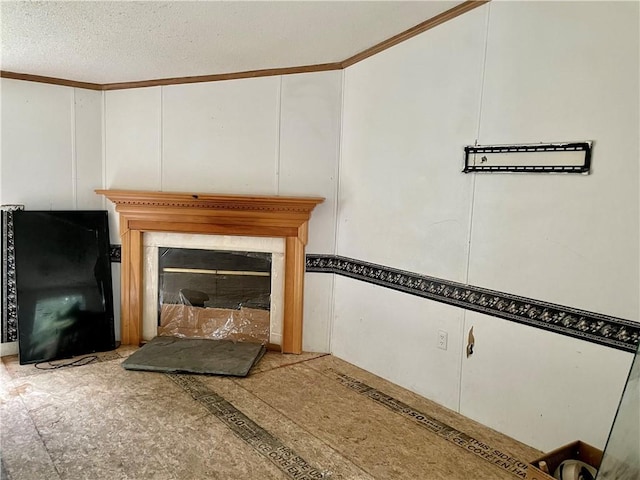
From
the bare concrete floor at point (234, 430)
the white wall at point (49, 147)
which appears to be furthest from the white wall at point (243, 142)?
the bare concrete floor at point (234, 430)

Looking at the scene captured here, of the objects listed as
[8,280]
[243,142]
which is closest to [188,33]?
[243,142]

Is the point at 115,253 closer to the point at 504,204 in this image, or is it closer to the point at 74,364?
the point at 74,364

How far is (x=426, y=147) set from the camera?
275 cm

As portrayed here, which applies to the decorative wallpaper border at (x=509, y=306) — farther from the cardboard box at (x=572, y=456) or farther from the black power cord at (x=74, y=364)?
the black power cord at (x=74, y=364)

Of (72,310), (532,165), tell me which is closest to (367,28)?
(532,165)

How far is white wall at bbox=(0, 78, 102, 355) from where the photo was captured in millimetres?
3328

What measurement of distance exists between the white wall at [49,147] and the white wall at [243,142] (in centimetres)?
14

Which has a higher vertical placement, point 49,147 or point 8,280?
point 49,147

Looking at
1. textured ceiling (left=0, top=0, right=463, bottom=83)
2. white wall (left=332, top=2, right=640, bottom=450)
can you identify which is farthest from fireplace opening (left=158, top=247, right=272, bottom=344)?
textured ceiling (left=0, top=0, right=463, bottom=83)

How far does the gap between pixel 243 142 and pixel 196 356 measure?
1.60m

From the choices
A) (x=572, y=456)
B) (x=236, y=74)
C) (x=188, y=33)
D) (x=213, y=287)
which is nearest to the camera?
(x=572, y=456)

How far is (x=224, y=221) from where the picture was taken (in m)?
3.49

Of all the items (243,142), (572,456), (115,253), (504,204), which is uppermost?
(243,142)

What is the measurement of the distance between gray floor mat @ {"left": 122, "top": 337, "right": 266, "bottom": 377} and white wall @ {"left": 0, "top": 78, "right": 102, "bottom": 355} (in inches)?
40.9
